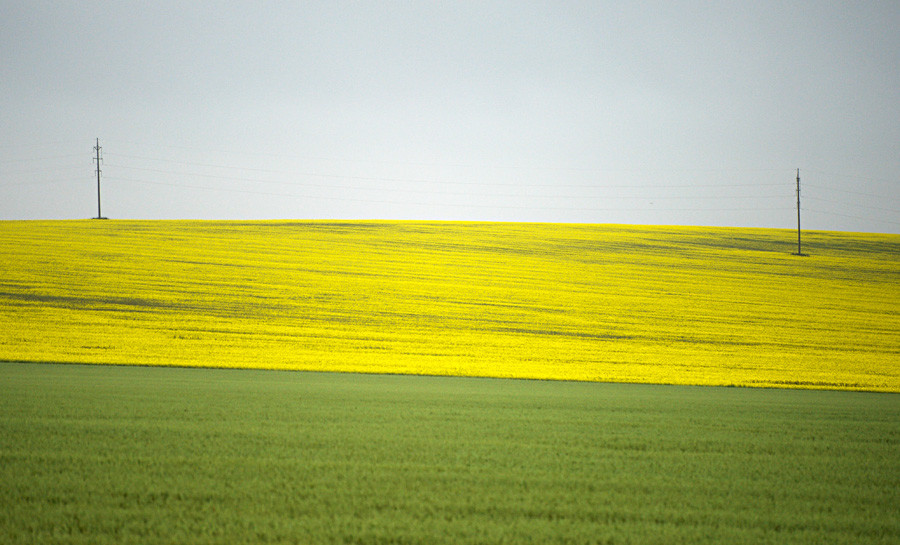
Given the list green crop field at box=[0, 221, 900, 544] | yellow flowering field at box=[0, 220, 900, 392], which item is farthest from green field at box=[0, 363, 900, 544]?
yellow flowering field at box=[0, 220, 900, 392]

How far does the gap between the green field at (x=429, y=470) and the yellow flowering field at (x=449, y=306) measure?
440cm

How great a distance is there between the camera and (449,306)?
20453 millimetres

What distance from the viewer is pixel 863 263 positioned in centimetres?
3519

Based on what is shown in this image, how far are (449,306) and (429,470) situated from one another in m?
15.9

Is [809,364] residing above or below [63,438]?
below

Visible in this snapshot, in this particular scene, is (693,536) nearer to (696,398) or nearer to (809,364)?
(696,398)

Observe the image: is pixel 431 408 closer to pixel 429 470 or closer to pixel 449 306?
pixel 429 470

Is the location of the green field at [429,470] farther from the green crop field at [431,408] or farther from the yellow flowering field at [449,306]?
the yellow flowering field at [449,306]

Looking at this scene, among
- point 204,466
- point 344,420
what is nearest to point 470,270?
point 344,420

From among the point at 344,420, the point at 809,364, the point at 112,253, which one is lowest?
the point at 809,364

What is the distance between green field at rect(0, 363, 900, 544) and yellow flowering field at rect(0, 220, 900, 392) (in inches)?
173

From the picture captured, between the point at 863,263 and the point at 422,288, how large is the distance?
88.2 feet

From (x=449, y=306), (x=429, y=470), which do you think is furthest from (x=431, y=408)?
(x=449, y=306)

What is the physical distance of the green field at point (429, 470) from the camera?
360cm
